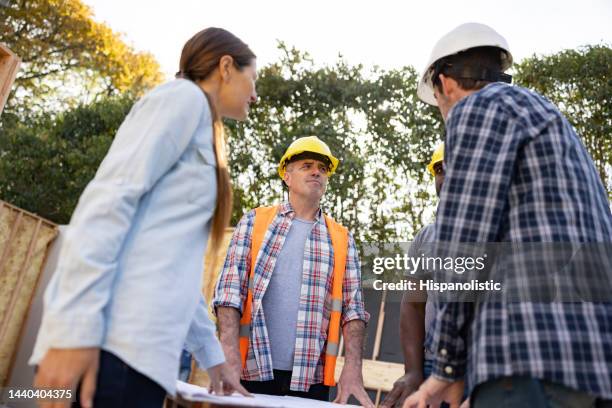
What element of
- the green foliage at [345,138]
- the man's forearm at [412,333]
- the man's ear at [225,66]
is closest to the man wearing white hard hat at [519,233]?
the man's ear at [225,66]

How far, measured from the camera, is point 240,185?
13.7m

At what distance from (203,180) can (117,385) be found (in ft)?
1.84

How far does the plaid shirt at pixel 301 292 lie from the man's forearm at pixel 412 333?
0.34 metres

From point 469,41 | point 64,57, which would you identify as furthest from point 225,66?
point 64,57

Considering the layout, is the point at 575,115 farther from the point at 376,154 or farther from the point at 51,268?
the point at 51,268

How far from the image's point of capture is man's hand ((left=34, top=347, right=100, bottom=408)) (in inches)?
48.0

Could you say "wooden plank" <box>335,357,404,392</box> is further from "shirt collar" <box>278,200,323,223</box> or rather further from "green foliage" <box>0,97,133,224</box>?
"green foliage" <box>0,97,133,224</box>

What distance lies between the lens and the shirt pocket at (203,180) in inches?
60.5

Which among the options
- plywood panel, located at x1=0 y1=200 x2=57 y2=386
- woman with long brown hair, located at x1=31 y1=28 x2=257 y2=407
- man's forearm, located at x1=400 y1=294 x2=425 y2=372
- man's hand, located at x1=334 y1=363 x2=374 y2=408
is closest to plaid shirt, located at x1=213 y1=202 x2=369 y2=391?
man's hand, located at x1=334 y1=363 x2=374 y2=408

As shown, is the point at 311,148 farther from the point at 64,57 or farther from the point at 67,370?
the point at 64,57

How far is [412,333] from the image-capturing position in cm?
311

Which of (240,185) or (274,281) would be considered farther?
(240,185)

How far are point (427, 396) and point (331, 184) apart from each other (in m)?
11.1

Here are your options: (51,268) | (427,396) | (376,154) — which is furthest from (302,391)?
(376,154)
